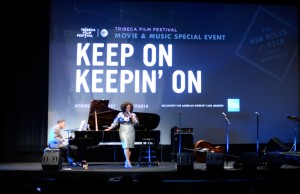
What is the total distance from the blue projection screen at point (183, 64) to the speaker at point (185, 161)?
3214mm

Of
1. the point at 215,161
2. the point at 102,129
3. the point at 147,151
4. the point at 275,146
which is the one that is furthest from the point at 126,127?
the point at 275,146

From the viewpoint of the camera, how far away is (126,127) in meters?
10.0

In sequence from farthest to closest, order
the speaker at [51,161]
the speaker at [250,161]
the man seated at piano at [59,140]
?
the man seated at piano at [59,140] → the speaker at [51,161] → the speaker at [250,161]

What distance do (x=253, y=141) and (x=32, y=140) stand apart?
5.69 m

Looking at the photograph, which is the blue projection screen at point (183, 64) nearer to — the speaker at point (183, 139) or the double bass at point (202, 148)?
the speaker at point (183, 139)

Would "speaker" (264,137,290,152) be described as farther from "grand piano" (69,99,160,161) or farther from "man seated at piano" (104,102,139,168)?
"man seated at piano" (104,102,139,168)

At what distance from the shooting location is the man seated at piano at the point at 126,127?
10.0m

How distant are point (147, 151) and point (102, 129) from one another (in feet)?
4.36

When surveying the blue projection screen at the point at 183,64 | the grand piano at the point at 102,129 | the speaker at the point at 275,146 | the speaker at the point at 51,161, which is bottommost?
the speaker at the point at 51,161

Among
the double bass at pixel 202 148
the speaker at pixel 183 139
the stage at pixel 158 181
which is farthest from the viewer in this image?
the speaker at pixel 183 139

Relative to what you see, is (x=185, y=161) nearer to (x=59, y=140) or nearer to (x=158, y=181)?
(x=59, y=140)

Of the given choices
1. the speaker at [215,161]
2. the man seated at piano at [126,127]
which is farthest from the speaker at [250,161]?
the man seated at piano at [126,127]
